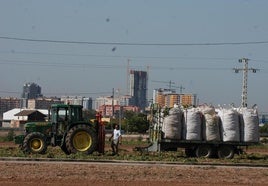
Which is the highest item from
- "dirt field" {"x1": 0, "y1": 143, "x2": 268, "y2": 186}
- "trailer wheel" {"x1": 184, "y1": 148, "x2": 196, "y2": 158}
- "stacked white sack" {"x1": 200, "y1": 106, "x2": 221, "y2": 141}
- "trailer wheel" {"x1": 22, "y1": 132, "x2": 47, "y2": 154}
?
"stacked white sack" {"x1": 200, "y1": 106, "x2": 221, "y2": 141}

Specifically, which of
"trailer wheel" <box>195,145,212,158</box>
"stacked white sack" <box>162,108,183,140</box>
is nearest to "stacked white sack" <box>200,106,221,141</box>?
"trailer wheel" <box>195,145,212,158</box>

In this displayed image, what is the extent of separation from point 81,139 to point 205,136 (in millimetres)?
6380

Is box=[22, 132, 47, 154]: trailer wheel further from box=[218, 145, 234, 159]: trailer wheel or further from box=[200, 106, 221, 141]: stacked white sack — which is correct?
box=[218, 145, 234, 159]: trailer wheel

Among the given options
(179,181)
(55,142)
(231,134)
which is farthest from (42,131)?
(179,181)

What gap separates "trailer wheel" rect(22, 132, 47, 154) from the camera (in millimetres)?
27750

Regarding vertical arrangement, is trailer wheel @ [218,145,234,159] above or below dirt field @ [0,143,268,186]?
above

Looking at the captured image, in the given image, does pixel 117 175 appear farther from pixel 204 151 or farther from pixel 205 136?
pixel 204 151

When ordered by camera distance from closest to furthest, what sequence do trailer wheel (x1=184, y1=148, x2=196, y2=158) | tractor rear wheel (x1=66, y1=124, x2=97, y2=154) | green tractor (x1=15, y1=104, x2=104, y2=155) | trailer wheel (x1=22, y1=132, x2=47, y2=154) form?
tractor rear wheel (x1=66, y1=124, x2=97, y2=154) < green tractor (x1=15, y1=104, x2=104, y2=155) < trailer wheel (x1=22, y1=132, x2=47, y2=154) < trailer wheel (x1=184, y1=148, x2=196, y2=158)

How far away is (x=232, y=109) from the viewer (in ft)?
99.0

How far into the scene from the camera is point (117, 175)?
18.8 metres

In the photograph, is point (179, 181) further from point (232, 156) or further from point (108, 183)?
point (232, 156)

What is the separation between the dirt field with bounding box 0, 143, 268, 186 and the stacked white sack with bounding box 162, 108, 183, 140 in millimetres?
7303

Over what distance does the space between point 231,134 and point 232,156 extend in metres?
1.16

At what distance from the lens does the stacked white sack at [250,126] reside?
29.8m
